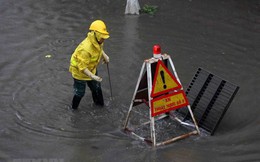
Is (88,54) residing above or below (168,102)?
above

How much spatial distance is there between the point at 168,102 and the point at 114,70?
2.78 meters

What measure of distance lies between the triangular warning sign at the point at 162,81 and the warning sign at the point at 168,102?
0.10 m

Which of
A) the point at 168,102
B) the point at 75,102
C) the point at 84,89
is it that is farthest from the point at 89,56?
the point at 168,102

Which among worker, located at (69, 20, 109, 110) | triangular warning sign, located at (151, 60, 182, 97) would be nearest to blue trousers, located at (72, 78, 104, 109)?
worker, located at (69, 20, 109, 110)

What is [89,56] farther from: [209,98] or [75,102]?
[209,98]

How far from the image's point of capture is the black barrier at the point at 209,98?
6789mm

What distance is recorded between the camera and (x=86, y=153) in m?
6.40

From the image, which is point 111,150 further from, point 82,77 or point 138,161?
point 82,77

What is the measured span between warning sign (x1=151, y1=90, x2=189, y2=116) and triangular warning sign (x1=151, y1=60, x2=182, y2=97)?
10cm

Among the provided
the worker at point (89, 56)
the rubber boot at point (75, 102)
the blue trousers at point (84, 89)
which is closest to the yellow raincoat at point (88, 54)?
the worker at point (89, 56)

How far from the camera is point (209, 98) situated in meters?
7.02

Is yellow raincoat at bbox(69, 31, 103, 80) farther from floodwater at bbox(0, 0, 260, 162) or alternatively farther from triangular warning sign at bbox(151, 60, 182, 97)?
triangular warning sign at bbox(151, 60, 182, 97)

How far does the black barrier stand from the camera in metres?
6.79

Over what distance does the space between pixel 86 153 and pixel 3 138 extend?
1.34 m
